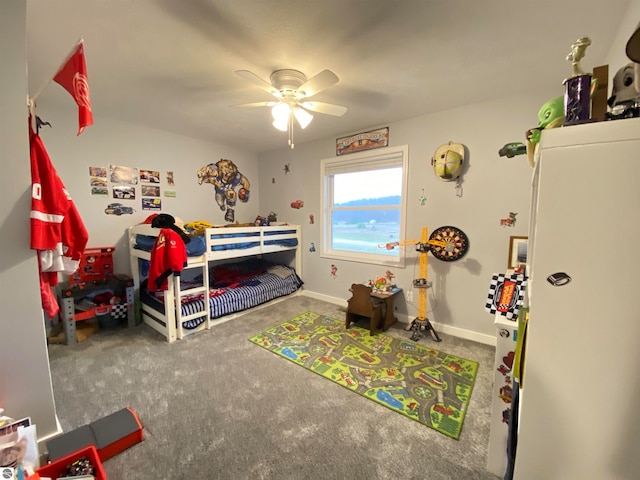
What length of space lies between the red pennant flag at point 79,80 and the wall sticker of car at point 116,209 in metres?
2.10

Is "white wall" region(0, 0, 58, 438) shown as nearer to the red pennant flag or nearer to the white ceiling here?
the red pennant flag

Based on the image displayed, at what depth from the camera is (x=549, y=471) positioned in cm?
81

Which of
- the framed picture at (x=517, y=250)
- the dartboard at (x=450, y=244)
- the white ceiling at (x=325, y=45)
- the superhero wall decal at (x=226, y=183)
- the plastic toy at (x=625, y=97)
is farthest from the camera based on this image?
the superhero wall decal at (x=226, y=183)

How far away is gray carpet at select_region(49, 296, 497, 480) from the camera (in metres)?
1.35

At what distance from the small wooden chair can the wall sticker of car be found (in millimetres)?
2918

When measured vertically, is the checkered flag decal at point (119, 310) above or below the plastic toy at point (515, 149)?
below

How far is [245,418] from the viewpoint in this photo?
166 centimetres

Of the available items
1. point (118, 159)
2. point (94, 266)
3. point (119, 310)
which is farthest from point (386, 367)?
→ point (118, 159)

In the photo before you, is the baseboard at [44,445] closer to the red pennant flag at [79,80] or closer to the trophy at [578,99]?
the red pennant flag at [79,80]

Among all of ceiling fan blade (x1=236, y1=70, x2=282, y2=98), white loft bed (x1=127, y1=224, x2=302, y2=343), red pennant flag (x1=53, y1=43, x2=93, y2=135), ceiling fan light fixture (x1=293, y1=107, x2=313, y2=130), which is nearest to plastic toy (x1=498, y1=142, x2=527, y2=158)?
ceiling fan light fixture (x1=293, y1=107, x2=313, y2=130)

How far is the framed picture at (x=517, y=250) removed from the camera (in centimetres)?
238

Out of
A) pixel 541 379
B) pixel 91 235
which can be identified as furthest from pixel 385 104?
pixel 91 235

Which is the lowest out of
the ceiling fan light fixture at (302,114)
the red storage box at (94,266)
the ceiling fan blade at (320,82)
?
the red storage box at (94,266)

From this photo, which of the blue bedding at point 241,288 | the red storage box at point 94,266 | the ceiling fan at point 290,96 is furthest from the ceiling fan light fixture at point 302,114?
the red storage box at point 94,266
